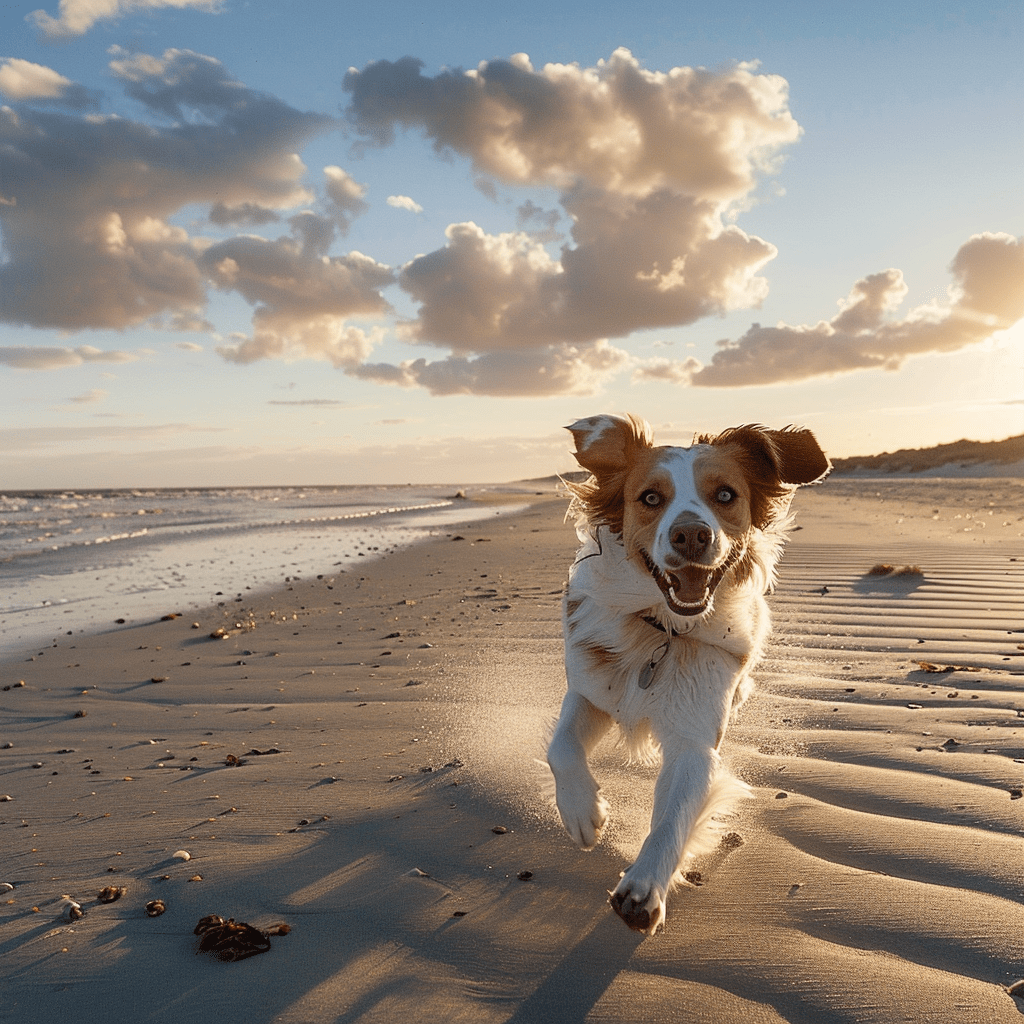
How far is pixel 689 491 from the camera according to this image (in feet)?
11.4

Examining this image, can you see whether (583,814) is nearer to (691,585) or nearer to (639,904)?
(639,904)

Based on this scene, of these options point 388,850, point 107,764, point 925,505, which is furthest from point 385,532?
point 388,850

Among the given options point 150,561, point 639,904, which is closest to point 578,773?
point 639,904

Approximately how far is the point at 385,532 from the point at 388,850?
17.0 m

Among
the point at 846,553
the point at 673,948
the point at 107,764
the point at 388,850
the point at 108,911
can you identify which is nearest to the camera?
the point at 673,948

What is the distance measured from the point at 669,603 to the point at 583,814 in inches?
35.0

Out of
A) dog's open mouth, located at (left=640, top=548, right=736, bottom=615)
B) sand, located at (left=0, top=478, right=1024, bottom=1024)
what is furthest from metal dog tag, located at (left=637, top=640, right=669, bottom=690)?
sand, located at (left=0, top=478, right=1024, bottom=1024)

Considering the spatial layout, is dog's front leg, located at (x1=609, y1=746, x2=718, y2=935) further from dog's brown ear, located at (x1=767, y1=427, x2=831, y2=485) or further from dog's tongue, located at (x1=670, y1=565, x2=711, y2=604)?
dog's brown ear, located at (x1=767, y1=427, x2=831, y2=485)

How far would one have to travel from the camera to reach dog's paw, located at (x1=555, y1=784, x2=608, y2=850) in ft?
9.47

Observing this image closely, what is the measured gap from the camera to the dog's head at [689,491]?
3.21 meters

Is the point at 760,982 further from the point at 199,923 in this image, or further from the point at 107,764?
the point at 107,764

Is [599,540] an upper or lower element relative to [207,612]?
upper

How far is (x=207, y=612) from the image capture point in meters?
8.59

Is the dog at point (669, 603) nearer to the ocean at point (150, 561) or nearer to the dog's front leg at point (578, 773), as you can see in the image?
the dog's front leg at point (578, 773)
